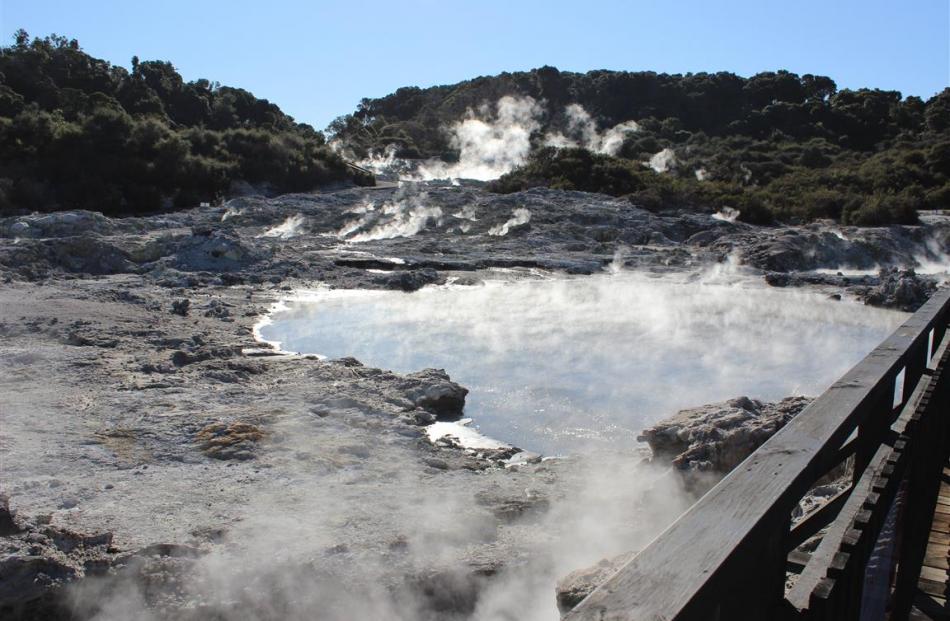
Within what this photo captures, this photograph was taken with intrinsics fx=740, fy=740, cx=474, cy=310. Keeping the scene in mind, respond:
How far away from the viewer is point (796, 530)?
134cm

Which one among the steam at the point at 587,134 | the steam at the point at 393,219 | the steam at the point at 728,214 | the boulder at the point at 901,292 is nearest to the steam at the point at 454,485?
the boulder at the point at 901,292

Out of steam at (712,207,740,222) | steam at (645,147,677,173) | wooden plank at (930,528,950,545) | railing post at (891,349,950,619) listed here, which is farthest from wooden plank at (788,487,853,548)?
steam at (645,147,677,173)

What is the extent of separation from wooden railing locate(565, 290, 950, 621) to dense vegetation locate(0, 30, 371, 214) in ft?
68.6

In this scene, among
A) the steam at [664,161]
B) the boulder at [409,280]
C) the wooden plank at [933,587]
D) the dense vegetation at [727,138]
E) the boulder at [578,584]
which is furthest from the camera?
the steam at [664,161]

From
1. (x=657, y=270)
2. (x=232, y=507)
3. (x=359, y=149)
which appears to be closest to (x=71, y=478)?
(x=232, y=507)

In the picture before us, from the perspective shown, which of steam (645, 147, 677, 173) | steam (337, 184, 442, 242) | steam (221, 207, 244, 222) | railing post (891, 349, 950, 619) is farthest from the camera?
steam (645, 147, 677, 173)

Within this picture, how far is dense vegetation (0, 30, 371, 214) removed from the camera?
70.3 feet

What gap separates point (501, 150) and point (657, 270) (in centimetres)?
2976

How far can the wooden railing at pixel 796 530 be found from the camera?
0.89 metres

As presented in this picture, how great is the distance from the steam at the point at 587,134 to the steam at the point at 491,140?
2.00 m

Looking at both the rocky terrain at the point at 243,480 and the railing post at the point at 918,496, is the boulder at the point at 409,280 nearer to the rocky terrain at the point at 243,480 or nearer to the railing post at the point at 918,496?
the rocky terrain at the point at 243,480

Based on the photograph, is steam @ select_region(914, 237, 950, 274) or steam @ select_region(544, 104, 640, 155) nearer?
steam @ select_region(914, 237, 950, 274)

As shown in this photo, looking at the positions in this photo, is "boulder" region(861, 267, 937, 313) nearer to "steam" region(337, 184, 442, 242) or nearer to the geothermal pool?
the geothermal pool

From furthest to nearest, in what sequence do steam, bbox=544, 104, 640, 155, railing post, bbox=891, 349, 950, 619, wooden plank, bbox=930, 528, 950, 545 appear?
steam, bbox=544, 104, 640, 155 → wooden plank, bbox=930, 528, 950, 545 → railing post, bbox=891, 349, 950, 619
